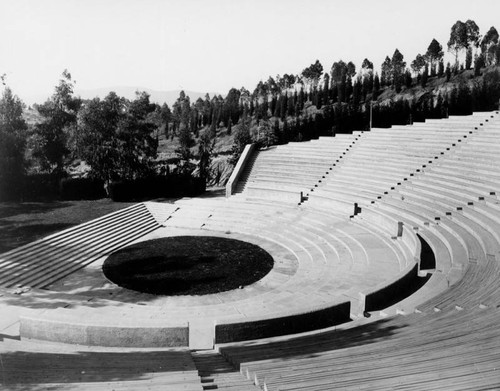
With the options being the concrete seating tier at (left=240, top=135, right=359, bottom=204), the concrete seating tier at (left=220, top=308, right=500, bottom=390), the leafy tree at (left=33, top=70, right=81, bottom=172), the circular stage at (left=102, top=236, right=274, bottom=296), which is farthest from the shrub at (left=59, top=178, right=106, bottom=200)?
the concrete seating tier at (left=220, top=308, right=500, bottom=390)

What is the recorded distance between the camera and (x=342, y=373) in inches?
283

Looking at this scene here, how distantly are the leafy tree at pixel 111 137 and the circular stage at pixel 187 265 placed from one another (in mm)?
14911

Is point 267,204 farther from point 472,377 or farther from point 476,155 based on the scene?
point 472,377

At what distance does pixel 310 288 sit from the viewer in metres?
16.3

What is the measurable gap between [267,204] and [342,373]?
22211 mm

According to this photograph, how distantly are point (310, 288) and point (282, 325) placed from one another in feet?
17.1

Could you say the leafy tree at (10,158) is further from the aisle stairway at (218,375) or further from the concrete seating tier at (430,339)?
the aisle stairway at (218,375)

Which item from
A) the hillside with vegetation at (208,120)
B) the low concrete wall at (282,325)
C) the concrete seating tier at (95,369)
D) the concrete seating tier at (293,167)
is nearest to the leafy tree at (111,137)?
the hillside with vegetation at (208,120)

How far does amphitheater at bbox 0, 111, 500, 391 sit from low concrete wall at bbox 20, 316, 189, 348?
0.04 metres

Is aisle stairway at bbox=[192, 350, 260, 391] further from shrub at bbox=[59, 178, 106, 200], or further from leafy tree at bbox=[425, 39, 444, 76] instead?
leafy tree at bbox=[425, 39, 444, 76]

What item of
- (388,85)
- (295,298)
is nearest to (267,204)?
(295,298)

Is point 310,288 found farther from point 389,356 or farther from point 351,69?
point 351,69

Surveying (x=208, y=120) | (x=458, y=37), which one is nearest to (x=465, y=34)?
(x=458, y=37)

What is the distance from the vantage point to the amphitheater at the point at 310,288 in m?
7.80
